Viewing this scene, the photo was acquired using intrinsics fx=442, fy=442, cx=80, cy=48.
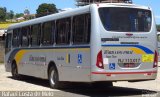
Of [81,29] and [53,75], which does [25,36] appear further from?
[81,29]

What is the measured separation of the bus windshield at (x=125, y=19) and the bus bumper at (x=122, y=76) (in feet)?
4.50

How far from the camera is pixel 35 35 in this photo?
736 inches

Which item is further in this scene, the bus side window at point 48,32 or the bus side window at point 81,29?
the bus side window at point 48,32

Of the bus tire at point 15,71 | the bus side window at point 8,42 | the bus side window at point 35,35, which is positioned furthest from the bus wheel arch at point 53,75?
the bus side window at point 8,42

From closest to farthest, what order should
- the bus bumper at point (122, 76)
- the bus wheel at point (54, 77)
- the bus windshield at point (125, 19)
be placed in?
the bus bumper at point (122, 76), the bus windshield at point (125, 19), the bus wheel at point (54, 77)

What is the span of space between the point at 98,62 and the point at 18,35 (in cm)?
879

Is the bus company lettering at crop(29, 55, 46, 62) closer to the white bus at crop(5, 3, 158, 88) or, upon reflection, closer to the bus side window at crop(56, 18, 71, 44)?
the white bus at crop(5, 3, 158, 88)

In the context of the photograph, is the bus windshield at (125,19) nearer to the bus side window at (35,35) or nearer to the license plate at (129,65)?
the license plate at (129,65)

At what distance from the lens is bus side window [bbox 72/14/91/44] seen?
1373cm

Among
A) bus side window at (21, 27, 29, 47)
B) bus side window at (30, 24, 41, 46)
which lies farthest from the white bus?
bus side window at (21, 27, 29, 47)

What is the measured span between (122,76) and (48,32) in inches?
179

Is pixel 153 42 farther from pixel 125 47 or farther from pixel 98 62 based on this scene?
pixel 98 62

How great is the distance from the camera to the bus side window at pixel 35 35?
Result: 60.1 feet

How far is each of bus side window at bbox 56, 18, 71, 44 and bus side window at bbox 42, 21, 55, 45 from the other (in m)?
0.60
